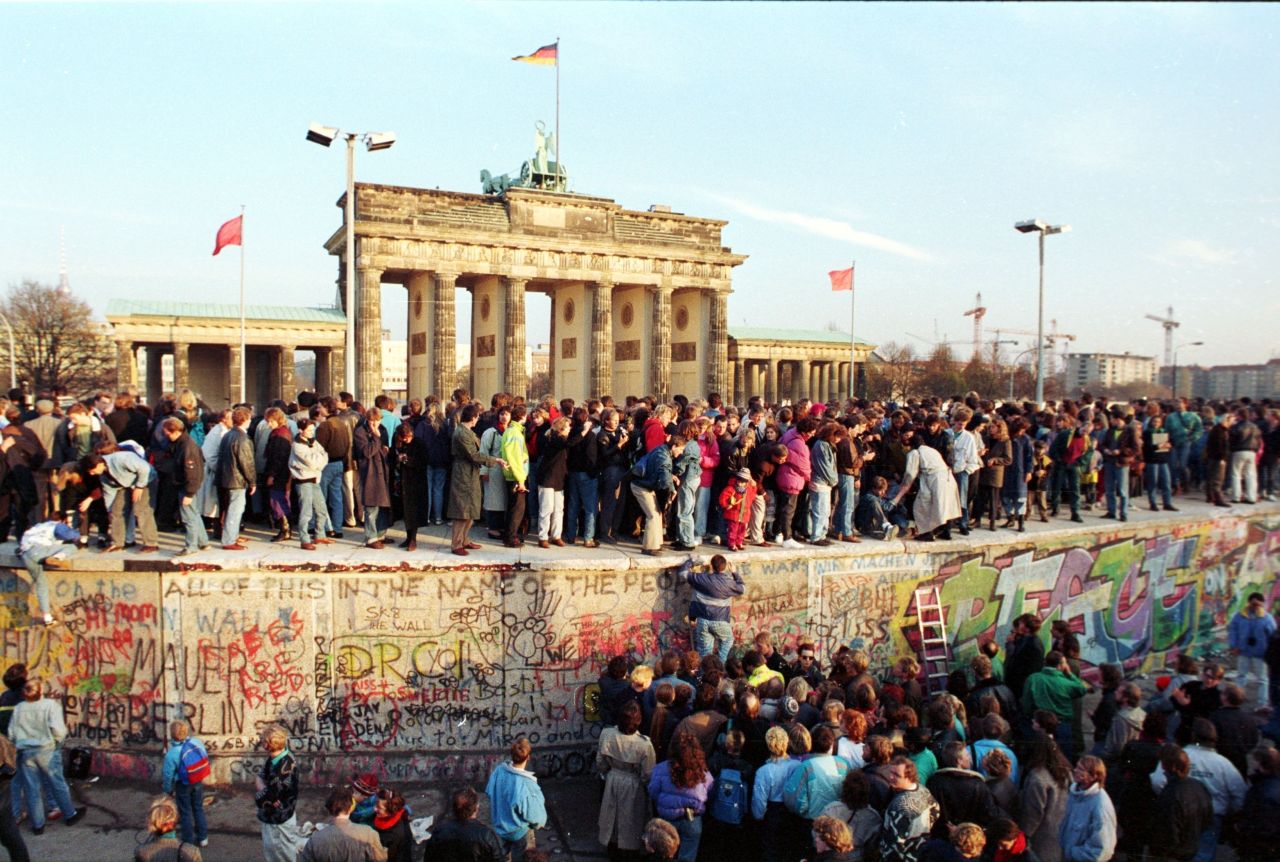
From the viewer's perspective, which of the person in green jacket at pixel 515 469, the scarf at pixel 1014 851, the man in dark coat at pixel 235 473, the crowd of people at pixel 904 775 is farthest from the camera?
the person in green jacket at pixel 515 469

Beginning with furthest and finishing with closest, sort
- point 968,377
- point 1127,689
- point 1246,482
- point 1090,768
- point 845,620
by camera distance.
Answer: point 968,377 → point 1246,482 → point 845,620 → point 1127,689 → point 1090,768

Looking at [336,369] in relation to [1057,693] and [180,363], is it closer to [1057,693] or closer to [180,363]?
[180,363]

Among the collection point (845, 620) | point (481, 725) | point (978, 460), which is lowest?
point (481, 725)

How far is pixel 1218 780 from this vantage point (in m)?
7.20

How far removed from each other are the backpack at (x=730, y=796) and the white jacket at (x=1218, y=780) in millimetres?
3785

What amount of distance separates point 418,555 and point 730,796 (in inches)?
200

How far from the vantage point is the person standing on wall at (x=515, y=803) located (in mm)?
6887

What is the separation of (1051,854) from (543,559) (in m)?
6.15

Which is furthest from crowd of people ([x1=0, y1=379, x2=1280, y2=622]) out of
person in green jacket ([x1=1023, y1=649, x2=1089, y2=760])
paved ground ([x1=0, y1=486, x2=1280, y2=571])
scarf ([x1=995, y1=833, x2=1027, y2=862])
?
scarf ([x1=995, y1=833, x2=1027, y2=862])

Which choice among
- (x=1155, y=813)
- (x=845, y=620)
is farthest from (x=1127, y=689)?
(x=845, y=620)

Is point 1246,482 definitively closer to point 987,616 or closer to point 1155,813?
point 987,616

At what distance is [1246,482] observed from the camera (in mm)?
17078

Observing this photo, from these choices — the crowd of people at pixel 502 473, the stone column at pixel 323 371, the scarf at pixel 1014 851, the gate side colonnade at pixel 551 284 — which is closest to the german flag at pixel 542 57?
the gate side colonnade at pixel 551 284

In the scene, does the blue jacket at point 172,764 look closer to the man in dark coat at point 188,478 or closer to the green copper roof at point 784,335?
the man in dark coat at point 188,478
